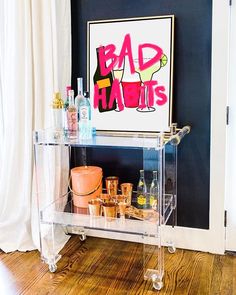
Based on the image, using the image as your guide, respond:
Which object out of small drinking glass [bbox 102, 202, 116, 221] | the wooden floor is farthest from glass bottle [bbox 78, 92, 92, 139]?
the wooden floor

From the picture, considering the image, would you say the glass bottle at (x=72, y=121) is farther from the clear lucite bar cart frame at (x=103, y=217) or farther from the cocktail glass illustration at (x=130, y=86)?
the cocktail glass illustration at (x=130, y=86)

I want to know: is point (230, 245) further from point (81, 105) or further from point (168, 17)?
point (168, 17)

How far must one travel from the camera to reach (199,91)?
2.65 meters

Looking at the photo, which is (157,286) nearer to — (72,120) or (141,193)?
(141,193)

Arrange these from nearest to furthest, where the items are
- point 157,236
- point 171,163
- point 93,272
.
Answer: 1. point 157,236
2. point 93,272
3. point 171,163

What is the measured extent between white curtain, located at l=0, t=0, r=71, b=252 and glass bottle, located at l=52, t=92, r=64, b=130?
10 cm

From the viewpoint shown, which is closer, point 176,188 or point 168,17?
point 168,17

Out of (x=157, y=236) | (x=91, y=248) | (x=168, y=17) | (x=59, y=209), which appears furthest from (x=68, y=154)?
(x=168, y=17)

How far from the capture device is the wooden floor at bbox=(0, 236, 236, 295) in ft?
7.58

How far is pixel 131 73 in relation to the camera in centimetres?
274

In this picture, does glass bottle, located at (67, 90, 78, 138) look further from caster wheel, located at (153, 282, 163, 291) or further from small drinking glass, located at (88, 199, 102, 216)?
caster wheel, located at (153, 282, 163, 291)

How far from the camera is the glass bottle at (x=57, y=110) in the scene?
2.60 meters

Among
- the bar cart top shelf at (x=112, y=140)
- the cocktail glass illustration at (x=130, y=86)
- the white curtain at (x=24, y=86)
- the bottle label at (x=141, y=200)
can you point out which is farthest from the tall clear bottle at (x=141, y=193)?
the white curtain at (x=24, y=86)

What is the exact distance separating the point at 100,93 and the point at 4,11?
94 cm
